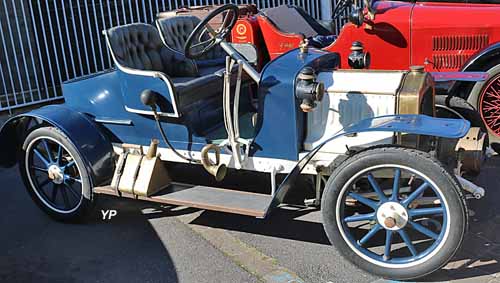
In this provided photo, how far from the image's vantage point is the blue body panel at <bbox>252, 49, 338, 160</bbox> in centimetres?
359

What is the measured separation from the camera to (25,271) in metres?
3.70

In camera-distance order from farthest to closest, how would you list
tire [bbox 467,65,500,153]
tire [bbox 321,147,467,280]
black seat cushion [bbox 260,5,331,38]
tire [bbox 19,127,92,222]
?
black seat cushion [bbox 260,5,331,38], tire [bbox 467,65,500,153], tire [bbox 19,127,92,222], tire [bbox 321,147,467,280]

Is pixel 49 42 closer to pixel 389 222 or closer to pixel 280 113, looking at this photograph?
pixel 280 113

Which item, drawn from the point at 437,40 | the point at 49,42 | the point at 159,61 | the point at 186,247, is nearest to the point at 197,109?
the point at 159,61

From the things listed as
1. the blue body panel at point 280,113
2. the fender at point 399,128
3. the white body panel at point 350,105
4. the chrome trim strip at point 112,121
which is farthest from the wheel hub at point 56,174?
the white body panel at point 350,105

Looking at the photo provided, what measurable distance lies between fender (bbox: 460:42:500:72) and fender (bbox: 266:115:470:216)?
210 centimetres

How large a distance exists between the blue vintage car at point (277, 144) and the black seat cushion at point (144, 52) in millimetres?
13

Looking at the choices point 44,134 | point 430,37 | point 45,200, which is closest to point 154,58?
point 44,134

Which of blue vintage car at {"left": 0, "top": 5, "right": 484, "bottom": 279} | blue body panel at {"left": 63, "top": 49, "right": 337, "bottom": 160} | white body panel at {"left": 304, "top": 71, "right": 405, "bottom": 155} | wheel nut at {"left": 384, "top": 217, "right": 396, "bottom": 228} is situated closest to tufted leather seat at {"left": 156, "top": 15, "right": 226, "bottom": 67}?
blue vintage car at {"left": 0, "top": 5, "right": 484, "bottom": 279}

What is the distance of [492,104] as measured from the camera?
5.23 metres

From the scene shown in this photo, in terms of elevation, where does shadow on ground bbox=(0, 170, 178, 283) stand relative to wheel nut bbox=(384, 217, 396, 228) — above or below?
below

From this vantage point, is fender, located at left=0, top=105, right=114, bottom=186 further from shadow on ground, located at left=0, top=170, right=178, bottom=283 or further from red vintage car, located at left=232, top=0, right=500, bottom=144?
red vintage car, located at left=232, top=0, right=500, bottom=144

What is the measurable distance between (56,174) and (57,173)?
15 mm

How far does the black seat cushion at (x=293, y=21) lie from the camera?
629 centimetres
